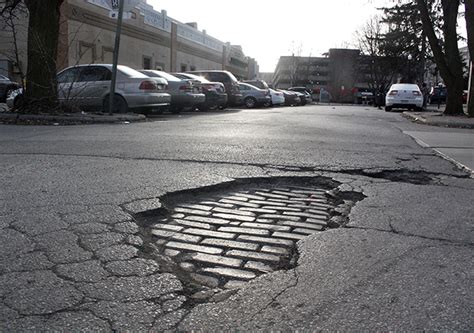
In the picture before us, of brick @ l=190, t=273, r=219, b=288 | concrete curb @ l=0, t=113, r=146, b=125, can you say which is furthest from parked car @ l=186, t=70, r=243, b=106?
brick @ l=190, t=273, r=219, b=288

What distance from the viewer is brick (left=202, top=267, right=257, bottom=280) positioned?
9.52 feet

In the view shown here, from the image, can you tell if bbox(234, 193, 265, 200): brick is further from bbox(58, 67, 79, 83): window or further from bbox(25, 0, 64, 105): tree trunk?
bbox(58, 67, 79, 83): window

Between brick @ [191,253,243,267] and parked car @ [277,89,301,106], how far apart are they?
32966 mm

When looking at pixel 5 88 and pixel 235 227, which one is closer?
pixel 235 227

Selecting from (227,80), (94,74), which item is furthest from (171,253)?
(227,80)

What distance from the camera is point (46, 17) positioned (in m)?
13.2

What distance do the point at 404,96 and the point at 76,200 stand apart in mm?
24242

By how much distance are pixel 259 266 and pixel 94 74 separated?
13000mm

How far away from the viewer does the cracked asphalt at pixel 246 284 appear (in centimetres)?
239

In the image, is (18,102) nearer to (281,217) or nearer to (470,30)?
(281,217)

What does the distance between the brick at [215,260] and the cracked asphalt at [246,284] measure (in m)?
0.32

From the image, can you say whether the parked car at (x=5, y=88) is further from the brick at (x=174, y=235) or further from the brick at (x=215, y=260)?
the brick at (x=215, y=260)

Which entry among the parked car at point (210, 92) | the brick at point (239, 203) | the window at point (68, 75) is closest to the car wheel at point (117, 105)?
the window at point (68, 75)

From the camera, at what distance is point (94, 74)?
47.9 ft
